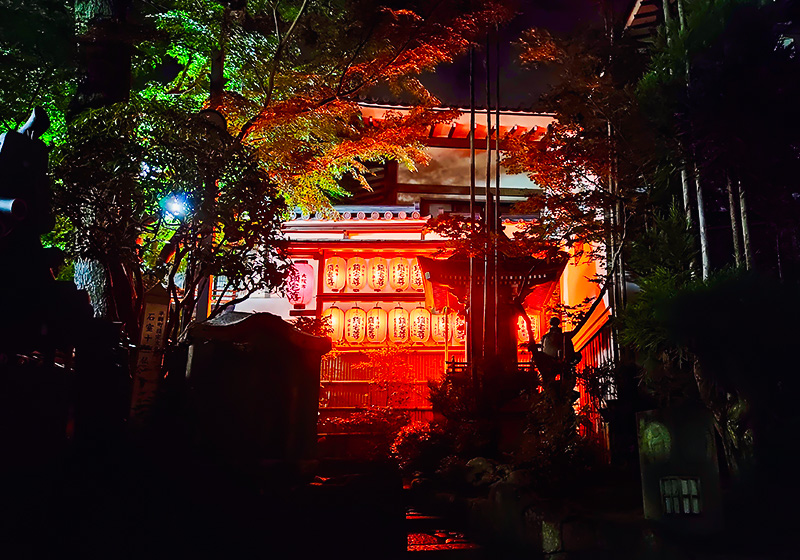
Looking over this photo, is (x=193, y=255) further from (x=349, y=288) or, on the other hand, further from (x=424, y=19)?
(x=349, y=288)

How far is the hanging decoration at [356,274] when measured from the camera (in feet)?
68.7

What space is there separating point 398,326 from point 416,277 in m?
1.96

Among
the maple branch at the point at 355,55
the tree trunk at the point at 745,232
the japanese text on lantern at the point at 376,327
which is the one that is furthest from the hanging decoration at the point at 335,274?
the tree trunk at the point at 745,232

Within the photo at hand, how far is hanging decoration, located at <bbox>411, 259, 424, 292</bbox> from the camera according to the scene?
20750 millimetres

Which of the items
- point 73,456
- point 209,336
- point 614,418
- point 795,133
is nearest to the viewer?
point 73,456

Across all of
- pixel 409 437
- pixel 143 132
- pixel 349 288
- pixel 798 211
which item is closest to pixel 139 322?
pixel 143 132

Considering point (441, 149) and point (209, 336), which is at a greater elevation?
point (441, 149)

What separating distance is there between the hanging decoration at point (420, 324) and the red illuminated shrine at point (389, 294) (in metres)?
0.03

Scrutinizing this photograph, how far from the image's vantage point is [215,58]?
11.1m

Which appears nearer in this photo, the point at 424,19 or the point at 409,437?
the point at 424,19

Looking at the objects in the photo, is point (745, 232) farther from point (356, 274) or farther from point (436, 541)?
point (356, 274)

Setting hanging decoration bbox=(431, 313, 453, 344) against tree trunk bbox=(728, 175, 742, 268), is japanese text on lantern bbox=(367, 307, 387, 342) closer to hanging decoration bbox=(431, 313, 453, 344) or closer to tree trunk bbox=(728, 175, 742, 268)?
hanging decoration bbox=(431, 313, 453, 344)

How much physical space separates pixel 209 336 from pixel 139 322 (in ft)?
3.54

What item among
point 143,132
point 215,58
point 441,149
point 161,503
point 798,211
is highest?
point 441,149
